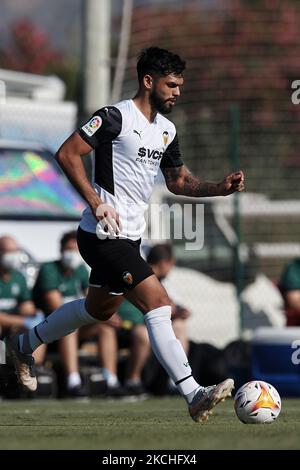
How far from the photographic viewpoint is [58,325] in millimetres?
8727

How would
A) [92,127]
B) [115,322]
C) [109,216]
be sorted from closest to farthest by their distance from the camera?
[109,216] → [92,127] → [115,322]

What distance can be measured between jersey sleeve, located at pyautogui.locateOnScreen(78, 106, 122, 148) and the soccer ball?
1.71 m

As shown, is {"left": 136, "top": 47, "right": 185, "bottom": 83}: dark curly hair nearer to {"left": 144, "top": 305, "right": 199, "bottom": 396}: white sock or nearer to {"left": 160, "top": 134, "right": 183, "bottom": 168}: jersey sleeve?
{"left": 160, "top": 134, "right": 183, "bottom": 168}: jersey sleeve

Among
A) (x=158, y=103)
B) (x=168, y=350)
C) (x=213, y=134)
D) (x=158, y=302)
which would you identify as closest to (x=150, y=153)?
(x=158, y=103)

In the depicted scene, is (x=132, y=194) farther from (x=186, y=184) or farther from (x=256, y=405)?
(x=256, y=405)

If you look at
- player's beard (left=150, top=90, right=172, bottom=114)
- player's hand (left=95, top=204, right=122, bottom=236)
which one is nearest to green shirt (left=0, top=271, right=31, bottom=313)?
player's beard (left=150, top=90, right=172, bottom=114)

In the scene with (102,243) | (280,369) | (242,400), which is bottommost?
(280,369)

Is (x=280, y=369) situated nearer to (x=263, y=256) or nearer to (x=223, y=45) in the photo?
(x=263, y=256)

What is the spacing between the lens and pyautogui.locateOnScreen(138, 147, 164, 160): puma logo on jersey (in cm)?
823

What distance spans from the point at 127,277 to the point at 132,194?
0.63 meters

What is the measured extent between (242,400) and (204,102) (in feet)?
29.3

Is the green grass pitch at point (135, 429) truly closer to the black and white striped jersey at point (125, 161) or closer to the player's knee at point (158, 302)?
the player's knee at point (158, 302)

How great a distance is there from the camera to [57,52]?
39.0 meters
